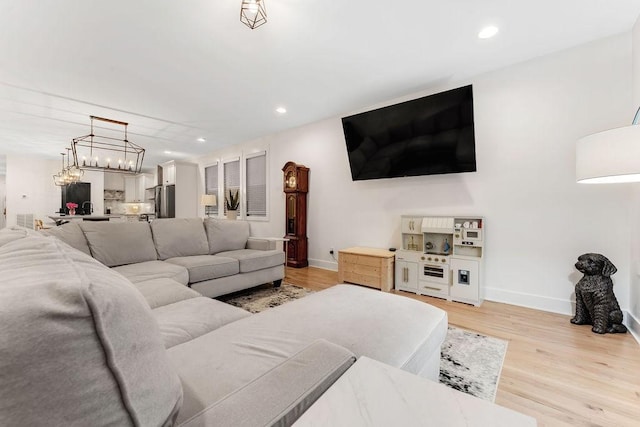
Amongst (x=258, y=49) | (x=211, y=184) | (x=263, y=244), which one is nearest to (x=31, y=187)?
(x=211, y=184)

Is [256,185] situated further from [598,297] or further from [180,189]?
[598,297]

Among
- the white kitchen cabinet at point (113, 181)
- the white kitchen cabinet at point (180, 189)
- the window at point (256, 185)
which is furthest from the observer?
the white kitchen cabinet at point (113, 181)

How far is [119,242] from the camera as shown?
9.51ft

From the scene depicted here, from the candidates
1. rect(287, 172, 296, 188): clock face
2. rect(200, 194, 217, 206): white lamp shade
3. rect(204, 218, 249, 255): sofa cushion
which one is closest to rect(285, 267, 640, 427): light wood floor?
rect(204, 218, 249, 255): sofa cushion

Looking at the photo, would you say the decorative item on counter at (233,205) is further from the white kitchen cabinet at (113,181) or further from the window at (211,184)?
the white kitchen cabinet at (113,181)

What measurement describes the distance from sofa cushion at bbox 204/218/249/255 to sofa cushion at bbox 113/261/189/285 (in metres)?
0.84

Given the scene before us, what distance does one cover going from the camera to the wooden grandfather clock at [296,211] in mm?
4852

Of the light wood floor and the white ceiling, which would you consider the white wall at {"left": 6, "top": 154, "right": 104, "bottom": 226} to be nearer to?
the white ceiling

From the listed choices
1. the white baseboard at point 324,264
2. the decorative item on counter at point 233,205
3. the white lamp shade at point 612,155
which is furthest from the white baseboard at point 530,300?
the decorative item on counter at point 233,205

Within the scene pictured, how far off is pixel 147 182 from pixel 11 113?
531 centimetres

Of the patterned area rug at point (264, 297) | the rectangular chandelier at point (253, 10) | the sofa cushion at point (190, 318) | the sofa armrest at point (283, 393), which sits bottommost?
the patterned area rug at point (264, 297)

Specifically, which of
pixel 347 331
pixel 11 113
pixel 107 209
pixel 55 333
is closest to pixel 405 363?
pixel 347 331

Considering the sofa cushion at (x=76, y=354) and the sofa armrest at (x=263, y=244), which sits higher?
the sofa cushion at (x=76, y=354)

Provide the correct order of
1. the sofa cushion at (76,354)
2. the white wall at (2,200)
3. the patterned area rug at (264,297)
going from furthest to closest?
1. the white wall at (2,200)
2. the patterned area rug at (264,297)
3. the sofa cushion at (76,354)
